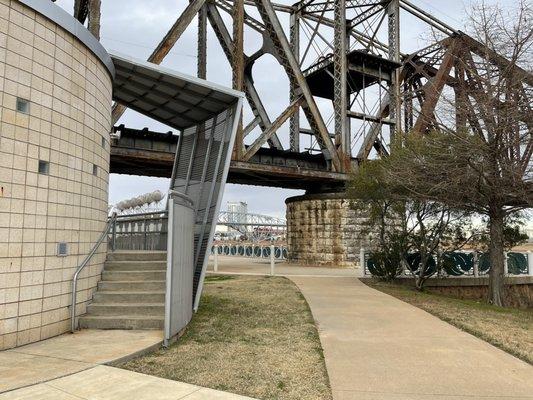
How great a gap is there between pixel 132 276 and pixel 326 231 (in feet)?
66.2

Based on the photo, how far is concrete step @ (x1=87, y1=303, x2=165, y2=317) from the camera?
751 cm

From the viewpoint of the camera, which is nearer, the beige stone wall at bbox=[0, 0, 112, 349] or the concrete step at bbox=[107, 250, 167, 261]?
the beige stone wall at bbox=[0, 0, 112, 349]

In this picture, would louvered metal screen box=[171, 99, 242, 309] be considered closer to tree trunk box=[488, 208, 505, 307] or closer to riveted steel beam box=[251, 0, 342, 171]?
tree trunk box=[488, 208, 505, 307]

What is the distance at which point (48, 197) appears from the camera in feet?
21.5

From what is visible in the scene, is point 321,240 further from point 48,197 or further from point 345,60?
point 48,197

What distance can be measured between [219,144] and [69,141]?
4110 millimetres

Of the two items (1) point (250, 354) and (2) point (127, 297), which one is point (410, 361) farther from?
(2) point (127, 297)

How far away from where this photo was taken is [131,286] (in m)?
8.22

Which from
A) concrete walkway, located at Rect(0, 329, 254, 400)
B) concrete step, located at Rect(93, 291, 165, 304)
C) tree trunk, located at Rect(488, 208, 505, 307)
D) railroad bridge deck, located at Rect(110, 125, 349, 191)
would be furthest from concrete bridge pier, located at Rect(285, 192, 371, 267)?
concrete walkway, located at Rect(0, 329, 254, 400)

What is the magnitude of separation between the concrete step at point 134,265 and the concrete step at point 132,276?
24cm

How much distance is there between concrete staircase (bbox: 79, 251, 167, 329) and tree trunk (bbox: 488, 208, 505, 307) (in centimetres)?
1040

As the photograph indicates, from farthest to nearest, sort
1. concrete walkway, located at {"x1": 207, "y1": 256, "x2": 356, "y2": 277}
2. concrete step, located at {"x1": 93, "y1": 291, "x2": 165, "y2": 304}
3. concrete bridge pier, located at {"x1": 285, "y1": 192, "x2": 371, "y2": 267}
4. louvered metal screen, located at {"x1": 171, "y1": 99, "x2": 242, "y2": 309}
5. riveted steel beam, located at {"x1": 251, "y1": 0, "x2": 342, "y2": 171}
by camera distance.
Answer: riveted steel beam, located at {"x1": 251, "y1": 0, "x2": 342, "y2": 171} → concrete bridge pier, located at {"x1": 285, "y1": 192, "x2": 371, "y2": 267} → concrete walkway, located at {"x1": 207, "y1": 256, "x2": 356, "y2": 277} → louvered metal screen, located at {"x1": 171, "y1": 99, "x2": 242, "y2": 309} → concrete step, located at {"x1": 93, "y1": 291, "x2": 165, "y2": 304}

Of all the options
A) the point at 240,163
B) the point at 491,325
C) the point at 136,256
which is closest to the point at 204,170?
A: the point at 136,256

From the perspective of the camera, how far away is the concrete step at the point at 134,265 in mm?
8773
